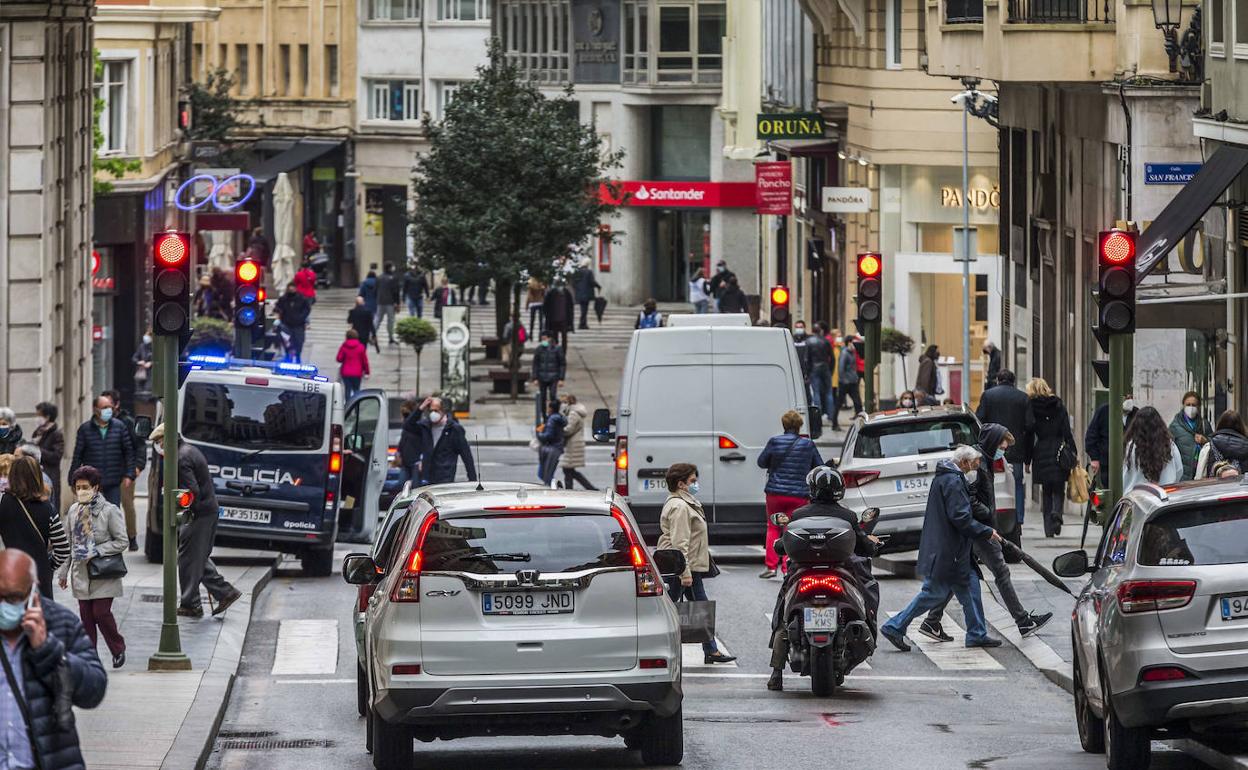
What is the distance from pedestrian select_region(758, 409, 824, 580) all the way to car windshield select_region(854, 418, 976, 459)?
112 cm

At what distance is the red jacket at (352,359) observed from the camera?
4350 cm

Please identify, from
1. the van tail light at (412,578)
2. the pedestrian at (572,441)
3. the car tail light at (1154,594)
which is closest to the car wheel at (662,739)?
the van tail light at (412,578)

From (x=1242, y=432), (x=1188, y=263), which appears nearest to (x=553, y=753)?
(x=1242, y=432)

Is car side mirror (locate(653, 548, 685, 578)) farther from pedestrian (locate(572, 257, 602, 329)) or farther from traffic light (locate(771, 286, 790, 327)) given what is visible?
pedestrian (locate(572, 257, 602, 329))

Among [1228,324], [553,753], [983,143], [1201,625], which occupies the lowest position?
[553,753]

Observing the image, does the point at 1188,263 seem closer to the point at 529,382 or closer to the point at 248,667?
the point at 248,667

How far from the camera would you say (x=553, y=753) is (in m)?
13.8

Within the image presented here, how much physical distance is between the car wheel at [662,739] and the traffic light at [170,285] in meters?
5.18

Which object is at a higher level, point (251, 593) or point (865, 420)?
point (865, 420)

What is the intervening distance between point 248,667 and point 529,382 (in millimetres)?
28498

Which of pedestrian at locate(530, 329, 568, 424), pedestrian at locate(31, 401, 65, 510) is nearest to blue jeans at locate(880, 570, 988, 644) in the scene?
pedestrian at locate(31, 401, 65, 510)

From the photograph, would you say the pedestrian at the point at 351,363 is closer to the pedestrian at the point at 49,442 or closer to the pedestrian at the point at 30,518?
the pedestrian at the point at 49,442

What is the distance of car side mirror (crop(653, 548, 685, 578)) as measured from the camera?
13.4 meters

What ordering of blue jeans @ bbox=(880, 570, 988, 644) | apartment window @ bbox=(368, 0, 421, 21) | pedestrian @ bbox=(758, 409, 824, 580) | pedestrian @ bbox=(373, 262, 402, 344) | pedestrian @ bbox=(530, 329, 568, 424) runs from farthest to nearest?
apartment window @ bbox=(368, 0, 421, 21) → pedestrian @ bbox=(373, 262, 402, 344) → pedestrian @ bbox=(530, 329, 568, 424) → pedestrian @ bbox=(758, 409, 824, 580) → blue jeans @ bbox=(880, 570, 988, 644)
